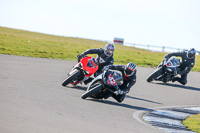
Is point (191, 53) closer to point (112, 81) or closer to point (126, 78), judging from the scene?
point (126, 78)

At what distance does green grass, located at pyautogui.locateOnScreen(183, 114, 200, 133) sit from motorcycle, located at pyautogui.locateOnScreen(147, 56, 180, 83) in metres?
6.70

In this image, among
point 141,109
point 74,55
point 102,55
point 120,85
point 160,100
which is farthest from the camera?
point 74,55

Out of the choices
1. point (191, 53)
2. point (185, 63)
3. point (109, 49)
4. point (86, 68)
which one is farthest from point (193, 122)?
point (185, 63)

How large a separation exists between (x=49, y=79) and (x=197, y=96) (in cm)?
552

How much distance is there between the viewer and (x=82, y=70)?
1213 cm

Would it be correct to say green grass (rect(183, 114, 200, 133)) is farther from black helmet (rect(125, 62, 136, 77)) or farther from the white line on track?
black helmet (rect(125, 62, 136, 77))

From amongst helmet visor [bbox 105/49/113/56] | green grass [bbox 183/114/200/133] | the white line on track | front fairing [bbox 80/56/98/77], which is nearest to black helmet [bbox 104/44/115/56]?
helmet visor [bbox 105/49/113/56]

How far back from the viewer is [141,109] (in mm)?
10336

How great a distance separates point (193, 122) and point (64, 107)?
10.0ft

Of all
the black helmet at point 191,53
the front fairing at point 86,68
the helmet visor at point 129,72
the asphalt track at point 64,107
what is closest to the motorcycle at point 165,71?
the black helmet at point 191,53

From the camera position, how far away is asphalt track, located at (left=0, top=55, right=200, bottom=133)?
6.71 meters

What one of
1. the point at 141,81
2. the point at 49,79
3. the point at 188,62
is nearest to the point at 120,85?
the point at 49,79

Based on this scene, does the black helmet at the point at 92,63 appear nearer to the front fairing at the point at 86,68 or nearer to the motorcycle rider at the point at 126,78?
the front fairing at the point at 86,68

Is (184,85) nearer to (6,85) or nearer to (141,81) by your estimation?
(141,81)
